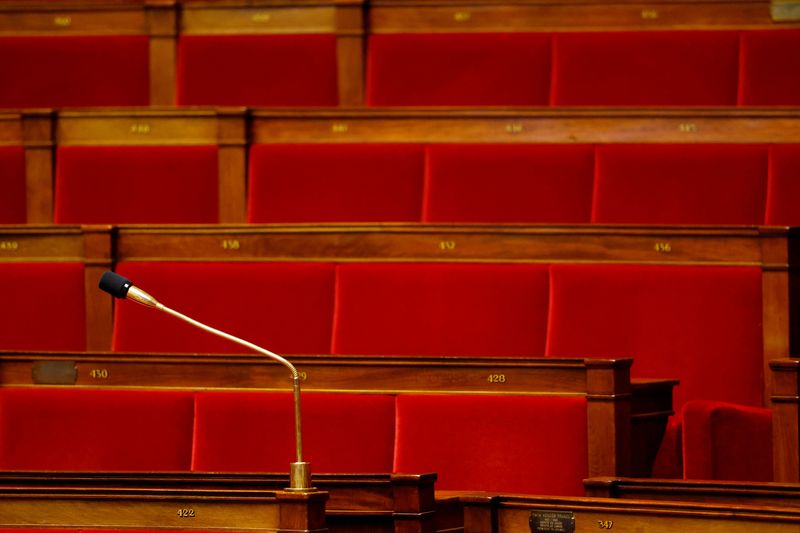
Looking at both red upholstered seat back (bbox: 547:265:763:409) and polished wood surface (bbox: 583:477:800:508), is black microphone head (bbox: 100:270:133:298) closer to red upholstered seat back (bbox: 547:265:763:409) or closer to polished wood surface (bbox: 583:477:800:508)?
polished wood surface (bbox: 583:477:800:508)

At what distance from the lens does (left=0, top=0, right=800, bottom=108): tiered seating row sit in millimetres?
1051

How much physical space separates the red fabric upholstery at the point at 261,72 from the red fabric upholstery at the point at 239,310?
246 mm

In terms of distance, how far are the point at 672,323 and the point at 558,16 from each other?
332mm

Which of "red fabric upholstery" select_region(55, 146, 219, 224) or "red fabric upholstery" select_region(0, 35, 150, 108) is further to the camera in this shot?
"red fabric upholstery" select_region(0, 35, 150, 108)

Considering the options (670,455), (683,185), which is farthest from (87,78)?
(670,455)

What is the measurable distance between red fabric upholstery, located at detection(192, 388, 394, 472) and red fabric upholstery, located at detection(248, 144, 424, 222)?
0.23 meters

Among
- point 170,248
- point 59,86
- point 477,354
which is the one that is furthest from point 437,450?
point 59,86

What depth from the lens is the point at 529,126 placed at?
0.97 m

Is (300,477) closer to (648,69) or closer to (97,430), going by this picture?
(97,430)

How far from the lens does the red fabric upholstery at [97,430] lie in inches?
30.5

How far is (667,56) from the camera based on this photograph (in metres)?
1.05

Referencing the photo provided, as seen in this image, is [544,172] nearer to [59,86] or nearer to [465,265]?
[465,265]

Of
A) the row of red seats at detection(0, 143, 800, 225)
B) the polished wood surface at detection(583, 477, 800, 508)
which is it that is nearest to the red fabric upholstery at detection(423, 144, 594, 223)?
the row of red seats at detection(0, 143, 800, 225)

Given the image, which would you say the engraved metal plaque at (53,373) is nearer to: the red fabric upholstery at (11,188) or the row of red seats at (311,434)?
the row of red seats at (311,434)
